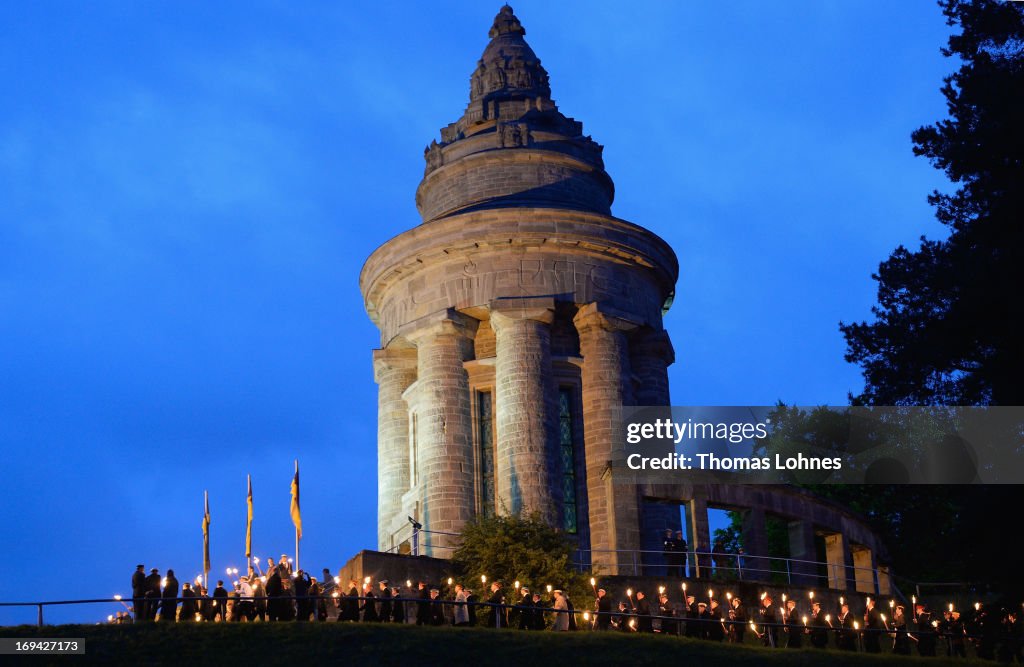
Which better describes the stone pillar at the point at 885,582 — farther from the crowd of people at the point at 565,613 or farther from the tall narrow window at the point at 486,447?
the tall narrow window at the point at 486,447

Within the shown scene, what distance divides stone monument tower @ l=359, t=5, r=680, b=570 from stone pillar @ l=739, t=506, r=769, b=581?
9.46ft

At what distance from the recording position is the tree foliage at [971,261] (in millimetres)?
30922

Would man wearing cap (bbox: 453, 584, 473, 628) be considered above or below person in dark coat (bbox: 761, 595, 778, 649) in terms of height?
above

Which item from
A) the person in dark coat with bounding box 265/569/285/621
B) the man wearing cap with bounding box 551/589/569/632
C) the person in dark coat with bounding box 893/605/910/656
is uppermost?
the person in dark coat with bounding box 265/569/285/621

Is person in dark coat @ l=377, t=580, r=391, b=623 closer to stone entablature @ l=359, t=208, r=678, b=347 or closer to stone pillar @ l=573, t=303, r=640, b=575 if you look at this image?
stone pillar @ l=573, t=303, r=640, b=575

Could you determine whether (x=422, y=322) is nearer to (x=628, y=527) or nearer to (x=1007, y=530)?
(x=628, y=527)

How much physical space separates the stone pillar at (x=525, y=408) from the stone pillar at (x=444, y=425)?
1.08 m

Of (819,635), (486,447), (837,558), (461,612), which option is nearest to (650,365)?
(486,447)

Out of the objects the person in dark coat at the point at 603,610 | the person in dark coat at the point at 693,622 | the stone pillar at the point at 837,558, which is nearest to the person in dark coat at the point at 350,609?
the person in dark coat at the point at 603,610

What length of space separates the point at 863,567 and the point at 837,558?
1610 millimetres

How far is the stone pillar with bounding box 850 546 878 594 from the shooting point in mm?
41438

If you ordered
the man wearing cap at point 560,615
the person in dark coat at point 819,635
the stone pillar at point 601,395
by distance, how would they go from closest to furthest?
the man wearing cap at point 560,615 → the person in dark coat at point 819,635 → the stone pillar at point 601,395

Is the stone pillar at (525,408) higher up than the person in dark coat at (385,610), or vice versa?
the stone pillar at (525,408)

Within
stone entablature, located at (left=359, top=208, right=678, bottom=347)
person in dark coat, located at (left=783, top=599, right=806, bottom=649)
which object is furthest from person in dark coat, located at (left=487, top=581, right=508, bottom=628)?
stone entablature, located at (left=359, top=208, right=678, bottom=347)
